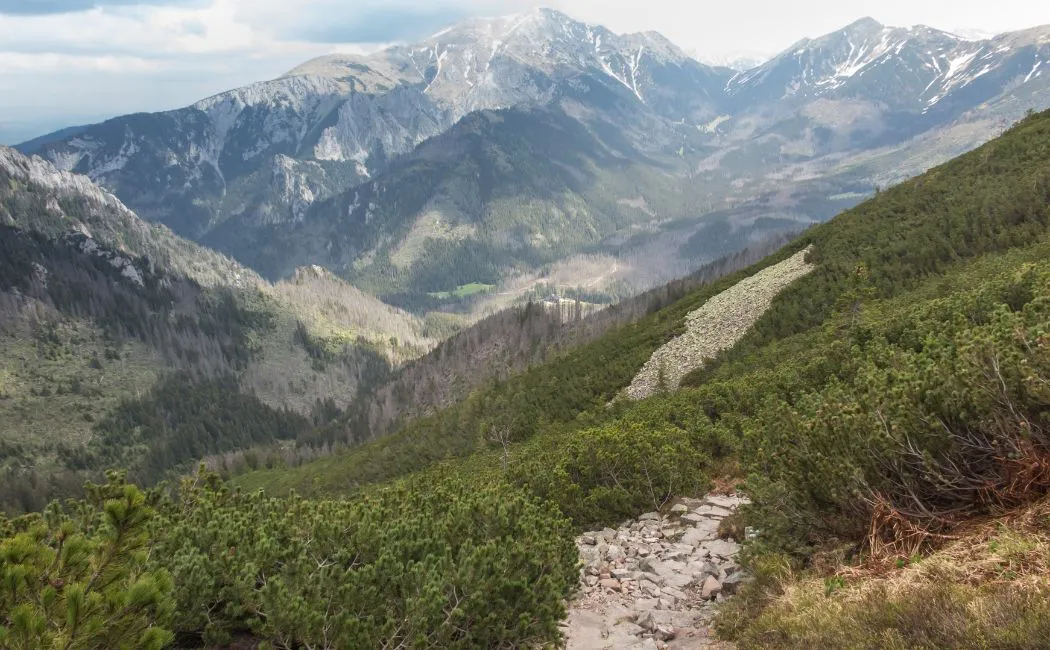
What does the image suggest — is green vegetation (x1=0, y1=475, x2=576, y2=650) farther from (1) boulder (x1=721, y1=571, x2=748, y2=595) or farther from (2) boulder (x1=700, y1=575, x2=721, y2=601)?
(1) boulder (x1=721, y1=571, x2=748, y2=595)

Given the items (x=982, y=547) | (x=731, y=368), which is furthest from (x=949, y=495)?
(x=731, y=368)

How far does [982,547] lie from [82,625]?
12.0 meters

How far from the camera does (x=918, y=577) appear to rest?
8.91 meters

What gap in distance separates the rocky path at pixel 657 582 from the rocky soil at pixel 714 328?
2988 centimetres

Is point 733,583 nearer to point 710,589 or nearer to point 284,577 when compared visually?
point 710,589

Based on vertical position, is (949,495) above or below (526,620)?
above

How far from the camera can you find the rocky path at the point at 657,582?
1205 centimetres

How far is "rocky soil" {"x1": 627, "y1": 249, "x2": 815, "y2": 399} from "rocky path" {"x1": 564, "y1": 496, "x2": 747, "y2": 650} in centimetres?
2988

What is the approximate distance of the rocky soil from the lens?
51.8 m

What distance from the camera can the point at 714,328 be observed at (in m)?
57.1

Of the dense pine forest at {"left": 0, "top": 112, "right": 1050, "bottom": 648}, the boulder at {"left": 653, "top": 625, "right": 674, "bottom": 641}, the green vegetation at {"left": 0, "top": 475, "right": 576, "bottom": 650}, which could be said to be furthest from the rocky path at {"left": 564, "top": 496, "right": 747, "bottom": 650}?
the green vegetation at {"left": 0, "top": 475, "right": 576, "bottom": 650}

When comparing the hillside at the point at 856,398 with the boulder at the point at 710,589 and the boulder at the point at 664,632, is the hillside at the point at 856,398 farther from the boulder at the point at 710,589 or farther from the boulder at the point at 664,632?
the boulder at the point at 664,632

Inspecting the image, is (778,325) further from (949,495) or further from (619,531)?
(949,495)

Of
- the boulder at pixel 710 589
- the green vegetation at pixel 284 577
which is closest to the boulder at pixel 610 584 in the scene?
the green vegetation at pixel 284 577
